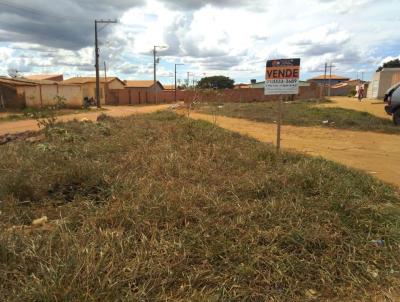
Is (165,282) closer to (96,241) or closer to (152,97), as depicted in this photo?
(96,241)

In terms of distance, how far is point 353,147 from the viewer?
10.4 meters

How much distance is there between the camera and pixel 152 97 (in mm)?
55750

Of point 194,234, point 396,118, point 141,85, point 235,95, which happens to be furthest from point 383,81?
point 141,85

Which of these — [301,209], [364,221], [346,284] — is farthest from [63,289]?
[364,221]

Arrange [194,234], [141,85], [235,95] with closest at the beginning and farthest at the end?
[194,234]
[235,95]
[141,85]

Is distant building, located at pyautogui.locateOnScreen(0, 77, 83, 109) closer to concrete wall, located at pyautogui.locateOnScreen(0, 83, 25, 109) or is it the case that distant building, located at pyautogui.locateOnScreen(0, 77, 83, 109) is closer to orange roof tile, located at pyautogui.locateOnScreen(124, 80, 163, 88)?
concrete wall, located at pyautogui.locateOnScreen(0, 83, 25, 109)

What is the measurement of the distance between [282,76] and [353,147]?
4.59 meters

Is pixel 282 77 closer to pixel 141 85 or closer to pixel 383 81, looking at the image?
pixel 383 81

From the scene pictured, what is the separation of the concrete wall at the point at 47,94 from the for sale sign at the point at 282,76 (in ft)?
76.2

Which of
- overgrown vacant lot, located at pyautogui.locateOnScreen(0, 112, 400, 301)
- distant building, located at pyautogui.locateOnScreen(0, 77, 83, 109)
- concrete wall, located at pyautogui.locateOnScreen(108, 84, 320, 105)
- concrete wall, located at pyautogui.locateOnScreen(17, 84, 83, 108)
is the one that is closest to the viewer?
overgrown vacant lot, located at pyautogui.locateOnScreen(0, 112, 400, 301)

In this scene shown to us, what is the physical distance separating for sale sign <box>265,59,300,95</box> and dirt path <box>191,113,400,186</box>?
87.2 inches

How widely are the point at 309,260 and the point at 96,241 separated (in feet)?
6.35

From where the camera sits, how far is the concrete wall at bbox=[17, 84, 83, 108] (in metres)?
29.3

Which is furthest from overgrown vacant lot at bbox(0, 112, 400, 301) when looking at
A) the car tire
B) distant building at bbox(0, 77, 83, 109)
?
distant building at bbox(0, 77, 83, 109)
